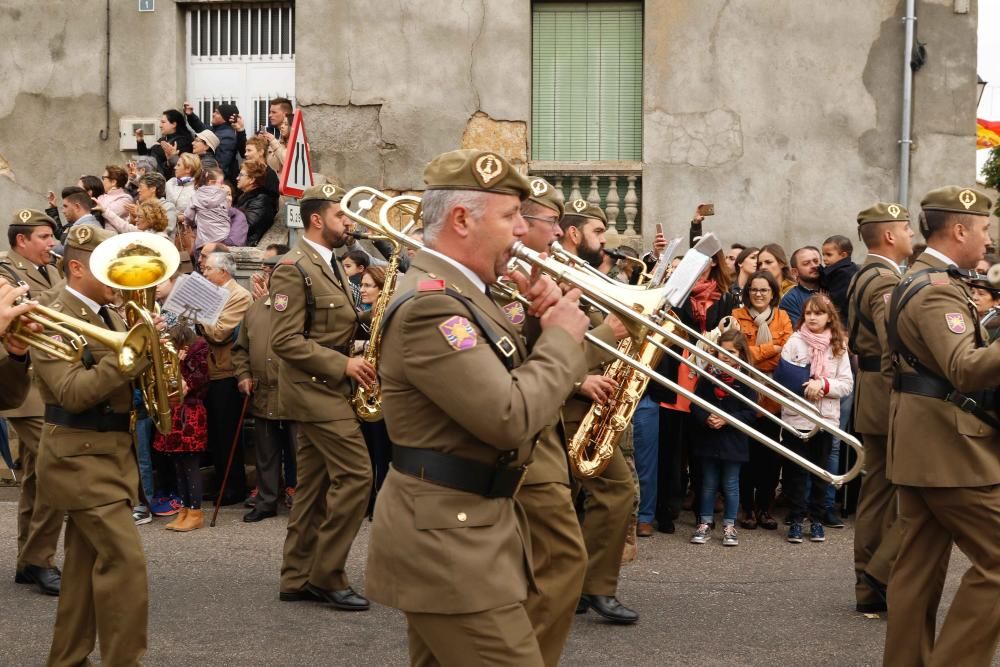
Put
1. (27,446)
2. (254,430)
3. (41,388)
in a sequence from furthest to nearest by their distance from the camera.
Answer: (254,430) < (27,446) < (41,388)

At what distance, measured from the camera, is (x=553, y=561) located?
525 cm

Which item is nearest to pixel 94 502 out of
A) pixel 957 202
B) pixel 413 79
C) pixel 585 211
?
pixel 585 211

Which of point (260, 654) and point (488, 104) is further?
point (488, 104)

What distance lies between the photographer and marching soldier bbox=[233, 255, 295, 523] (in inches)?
380

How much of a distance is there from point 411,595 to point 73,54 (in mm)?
13800

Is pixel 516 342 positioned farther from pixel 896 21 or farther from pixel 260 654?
pixel 896 21

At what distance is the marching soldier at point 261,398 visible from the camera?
966 cm

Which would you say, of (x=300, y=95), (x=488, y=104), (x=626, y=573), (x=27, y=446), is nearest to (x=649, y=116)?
(x=488, y=104)

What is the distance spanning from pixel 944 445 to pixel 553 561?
1654mm

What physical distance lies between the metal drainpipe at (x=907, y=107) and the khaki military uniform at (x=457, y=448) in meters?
11.6

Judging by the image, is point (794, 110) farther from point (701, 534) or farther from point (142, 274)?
point (142, 274)

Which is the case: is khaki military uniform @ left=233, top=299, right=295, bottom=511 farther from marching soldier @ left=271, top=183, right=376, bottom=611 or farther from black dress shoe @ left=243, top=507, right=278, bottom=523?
marching soldier @ left=271, top=183, right=376, bottom=611

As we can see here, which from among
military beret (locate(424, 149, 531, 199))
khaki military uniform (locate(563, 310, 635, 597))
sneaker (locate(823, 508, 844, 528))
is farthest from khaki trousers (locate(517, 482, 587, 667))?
sneaker (locate(823, 508, 844, 528))

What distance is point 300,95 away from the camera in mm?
15266
